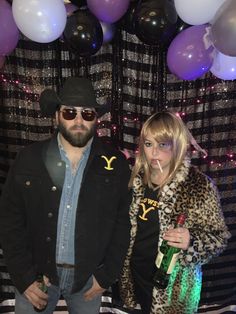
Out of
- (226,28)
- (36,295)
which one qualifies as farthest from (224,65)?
(36,295)

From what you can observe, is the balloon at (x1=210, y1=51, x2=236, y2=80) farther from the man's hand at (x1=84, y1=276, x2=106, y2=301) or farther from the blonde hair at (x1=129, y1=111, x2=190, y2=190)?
the man's hand at (x1=84, y1=276, x2=106, y2=301)

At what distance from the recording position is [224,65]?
8.54ft

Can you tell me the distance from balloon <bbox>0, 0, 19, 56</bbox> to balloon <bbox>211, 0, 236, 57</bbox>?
1.38 meters

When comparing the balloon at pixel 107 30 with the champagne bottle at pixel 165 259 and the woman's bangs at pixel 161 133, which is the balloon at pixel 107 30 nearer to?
the woman's bangs at pixel 161 133

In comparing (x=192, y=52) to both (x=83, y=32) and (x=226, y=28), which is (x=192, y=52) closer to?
(x=226, y=28)

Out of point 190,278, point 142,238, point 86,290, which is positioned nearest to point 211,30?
point 142,238

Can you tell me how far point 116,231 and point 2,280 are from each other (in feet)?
6.07

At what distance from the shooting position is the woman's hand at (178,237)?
2.04 m

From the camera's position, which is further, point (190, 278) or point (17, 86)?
point (17, 86)

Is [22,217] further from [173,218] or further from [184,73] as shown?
[184,73]

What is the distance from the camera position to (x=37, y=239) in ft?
7.38

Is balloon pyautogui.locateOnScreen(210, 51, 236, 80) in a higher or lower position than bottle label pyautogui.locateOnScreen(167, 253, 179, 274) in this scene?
higher

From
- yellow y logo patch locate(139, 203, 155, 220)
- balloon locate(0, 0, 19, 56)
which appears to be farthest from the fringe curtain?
yellow y logo patch locate(139, 203, 155, 220)

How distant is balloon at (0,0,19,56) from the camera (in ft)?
8.08
